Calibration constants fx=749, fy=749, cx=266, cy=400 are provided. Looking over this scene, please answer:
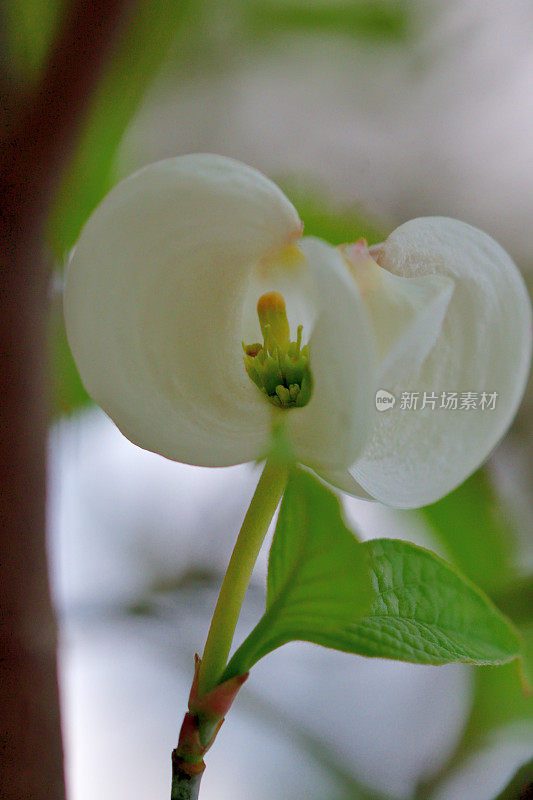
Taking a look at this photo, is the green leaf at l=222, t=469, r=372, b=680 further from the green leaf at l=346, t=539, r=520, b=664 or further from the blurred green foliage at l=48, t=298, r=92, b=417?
the blurred green foliage at l=48, t=298, r=92, b=417

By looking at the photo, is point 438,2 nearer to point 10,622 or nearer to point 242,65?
point 242,65

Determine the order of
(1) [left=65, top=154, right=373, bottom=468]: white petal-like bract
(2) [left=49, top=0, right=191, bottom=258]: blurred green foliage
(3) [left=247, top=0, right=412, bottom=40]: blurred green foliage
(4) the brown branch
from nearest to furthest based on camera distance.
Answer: (1) [left=65, top=154, right=373, bottom=468]: white petal-like bract < (4) the brown branch < (2) [left=49, top=0, right=191, bottom=258]: blurred green foliage < (3) [left=247, top=0, right=412, bottom=40]: blurred green foliage

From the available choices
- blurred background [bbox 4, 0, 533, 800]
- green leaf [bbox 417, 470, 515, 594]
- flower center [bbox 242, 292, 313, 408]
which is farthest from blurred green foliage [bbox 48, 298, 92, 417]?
flower center [bbox 242, 292, 313, 408]

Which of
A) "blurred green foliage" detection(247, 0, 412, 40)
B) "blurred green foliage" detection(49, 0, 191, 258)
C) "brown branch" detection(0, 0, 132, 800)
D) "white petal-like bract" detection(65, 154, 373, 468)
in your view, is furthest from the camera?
"blurred green foliage" detection(247, 0, 412, 40)

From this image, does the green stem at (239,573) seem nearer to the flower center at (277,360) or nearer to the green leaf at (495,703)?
the flower center at (277,360)

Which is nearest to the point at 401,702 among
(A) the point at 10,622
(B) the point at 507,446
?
(B) the point at 507,446

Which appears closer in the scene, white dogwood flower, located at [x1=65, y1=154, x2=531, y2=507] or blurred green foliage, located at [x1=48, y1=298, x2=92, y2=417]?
white dogwood flower, located at [x1=65, y1=154, x2=531, y2=507]

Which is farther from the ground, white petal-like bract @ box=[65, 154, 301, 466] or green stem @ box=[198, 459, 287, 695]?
white petal-like bract @ box=[65, 154, 301, 466]

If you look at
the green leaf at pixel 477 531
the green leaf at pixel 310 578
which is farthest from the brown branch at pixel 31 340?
the green leaf at pixel 477 531
